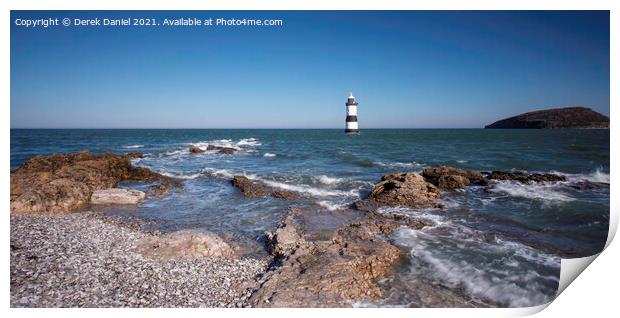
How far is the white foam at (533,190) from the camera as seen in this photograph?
28.1 ft

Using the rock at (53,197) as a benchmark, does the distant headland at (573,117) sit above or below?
above

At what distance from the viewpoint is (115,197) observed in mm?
8531

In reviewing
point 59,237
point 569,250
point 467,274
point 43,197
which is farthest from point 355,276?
point 43,197

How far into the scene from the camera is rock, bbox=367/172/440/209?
8.09 m

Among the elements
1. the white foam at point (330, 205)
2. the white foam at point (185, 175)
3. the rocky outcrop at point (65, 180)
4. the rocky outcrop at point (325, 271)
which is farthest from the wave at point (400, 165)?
the rocky outcrop at point (325, 271)

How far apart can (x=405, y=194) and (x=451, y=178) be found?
105 inches

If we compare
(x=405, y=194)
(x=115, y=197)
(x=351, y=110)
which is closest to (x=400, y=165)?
(x=405, y=194)

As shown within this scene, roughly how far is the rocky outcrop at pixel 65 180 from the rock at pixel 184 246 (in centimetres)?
401

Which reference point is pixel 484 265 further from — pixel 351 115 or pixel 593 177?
pixel 351 115

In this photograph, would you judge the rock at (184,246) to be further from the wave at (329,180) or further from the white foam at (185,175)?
the white foam at (185,175)

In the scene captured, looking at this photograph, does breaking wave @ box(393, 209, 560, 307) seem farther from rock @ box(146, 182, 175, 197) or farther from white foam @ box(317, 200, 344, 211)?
rock @ box(146, 182, 175, 197)

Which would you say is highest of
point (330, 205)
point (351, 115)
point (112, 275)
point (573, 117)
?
point (351, 115)

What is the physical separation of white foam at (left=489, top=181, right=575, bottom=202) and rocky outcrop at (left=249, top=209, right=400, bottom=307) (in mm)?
5635
